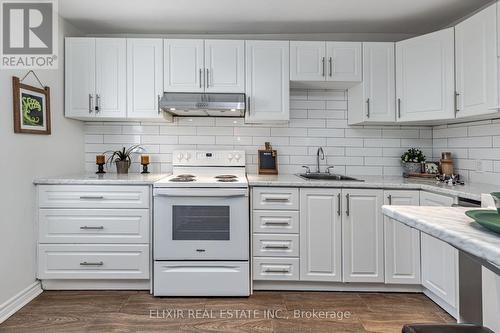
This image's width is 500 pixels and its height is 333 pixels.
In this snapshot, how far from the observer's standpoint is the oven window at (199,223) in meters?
2.48

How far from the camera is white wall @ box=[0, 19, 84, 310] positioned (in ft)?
7.15

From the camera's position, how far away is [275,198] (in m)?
2.54

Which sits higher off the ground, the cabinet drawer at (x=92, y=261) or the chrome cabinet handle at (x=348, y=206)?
the chrome cabinet handle at (x=348, y=206)

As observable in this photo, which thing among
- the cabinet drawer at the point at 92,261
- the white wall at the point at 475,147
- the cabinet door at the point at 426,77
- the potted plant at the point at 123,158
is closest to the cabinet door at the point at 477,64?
the cabinet door at the point at 426,77

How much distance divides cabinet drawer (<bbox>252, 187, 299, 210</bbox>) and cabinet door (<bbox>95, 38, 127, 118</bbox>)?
1.44 metres

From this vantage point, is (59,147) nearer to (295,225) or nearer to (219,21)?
(219,21)

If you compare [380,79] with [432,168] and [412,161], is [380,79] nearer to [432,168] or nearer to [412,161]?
[412,161]

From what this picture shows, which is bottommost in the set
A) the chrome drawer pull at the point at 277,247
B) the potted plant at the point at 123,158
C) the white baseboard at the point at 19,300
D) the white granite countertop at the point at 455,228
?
the white baseboard at the point at 19,300

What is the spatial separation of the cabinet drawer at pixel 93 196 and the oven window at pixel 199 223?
0.96 feet

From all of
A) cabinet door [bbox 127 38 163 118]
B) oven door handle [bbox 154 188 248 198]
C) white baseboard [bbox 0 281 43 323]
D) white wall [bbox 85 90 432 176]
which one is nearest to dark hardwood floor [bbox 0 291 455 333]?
white baseboard [bbox 0 281 43 323]

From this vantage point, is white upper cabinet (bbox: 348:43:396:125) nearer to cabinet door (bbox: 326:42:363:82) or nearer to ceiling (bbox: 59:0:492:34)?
cabinet door (bbox: 326:42:363:82)

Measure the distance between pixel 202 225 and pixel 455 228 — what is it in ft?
6.30

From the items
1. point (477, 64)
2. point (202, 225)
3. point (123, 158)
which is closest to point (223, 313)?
point (202, 225)

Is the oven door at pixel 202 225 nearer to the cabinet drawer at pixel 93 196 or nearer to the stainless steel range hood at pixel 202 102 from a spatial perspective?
the cabinet drawer at pixel 93 196
